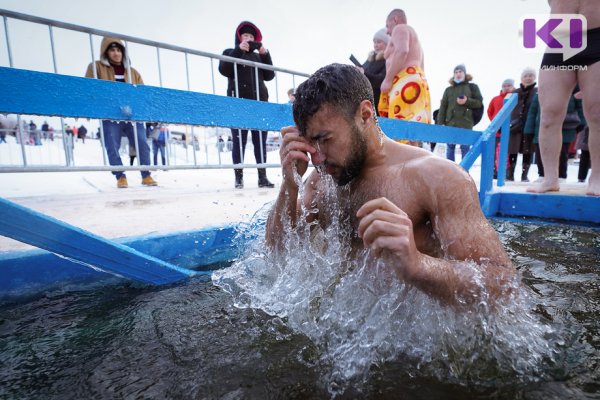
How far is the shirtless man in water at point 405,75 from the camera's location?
4.29 m

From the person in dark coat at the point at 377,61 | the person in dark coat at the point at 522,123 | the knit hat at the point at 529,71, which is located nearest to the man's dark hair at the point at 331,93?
the person in dark coat at the point at 377,61

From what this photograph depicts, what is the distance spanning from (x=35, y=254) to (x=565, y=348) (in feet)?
9.11

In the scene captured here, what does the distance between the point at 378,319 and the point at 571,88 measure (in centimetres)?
352

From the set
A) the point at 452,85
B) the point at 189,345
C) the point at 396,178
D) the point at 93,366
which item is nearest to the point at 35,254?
the point at 93,366

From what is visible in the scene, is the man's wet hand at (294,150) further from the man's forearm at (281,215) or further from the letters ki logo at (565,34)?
the letters ki logo at (565,34)

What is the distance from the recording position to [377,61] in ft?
17.5

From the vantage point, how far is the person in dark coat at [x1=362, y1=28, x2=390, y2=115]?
5164 mm

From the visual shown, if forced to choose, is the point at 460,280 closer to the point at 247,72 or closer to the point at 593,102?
the point at 593,102

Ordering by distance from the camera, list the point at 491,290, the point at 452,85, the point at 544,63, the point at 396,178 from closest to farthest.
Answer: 1. the point at 491,290
2. the point at 396,178
3. the point at 544,63
4. the point at 452,85

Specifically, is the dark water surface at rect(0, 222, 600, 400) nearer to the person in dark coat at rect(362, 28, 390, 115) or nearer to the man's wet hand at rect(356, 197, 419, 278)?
the man's wet hand at rect(356, 197, 419, 278)

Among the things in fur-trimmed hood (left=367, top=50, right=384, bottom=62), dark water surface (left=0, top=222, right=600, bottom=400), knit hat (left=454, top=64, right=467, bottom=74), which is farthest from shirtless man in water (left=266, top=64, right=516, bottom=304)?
knit hat (left=454, top=64, right=467, bottom=74)

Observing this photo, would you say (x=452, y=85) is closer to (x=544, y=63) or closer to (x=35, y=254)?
(x=544, y=63)

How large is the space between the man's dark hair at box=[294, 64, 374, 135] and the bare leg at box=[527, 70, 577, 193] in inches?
117

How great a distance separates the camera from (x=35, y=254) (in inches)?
80.1
